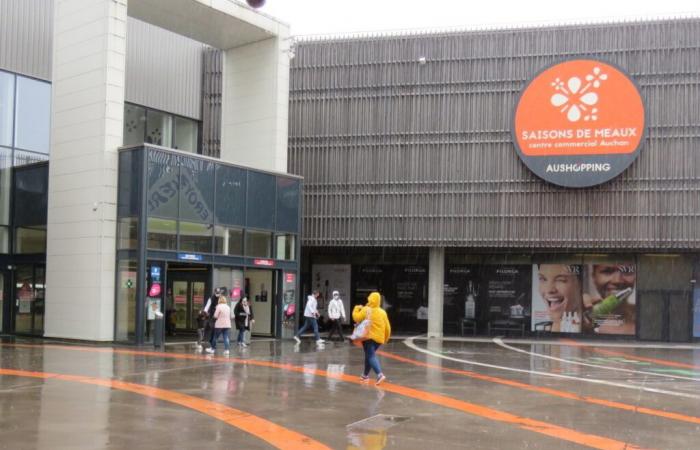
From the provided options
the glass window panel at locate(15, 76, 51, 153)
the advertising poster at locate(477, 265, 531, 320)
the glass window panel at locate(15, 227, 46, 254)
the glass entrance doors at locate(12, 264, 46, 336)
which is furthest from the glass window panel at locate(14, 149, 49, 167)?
the advertising poster at locate(477, 265, 531, 320)

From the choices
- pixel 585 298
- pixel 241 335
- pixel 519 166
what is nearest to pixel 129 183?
pixel 241 335

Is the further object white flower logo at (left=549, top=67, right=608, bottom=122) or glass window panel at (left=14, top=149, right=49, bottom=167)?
white flower logo at (left=549, top=67, right=608, bottom=122)

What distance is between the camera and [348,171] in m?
29.3

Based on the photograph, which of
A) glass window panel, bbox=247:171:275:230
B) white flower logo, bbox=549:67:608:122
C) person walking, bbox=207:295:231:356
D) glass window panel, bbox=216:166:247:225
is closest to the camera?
person walking, bbox=207:295:231:356

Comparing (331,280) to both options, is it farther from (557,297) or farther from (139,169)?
(139,169)

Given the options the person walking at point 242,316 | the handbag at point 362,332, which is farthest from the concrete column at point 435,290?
the handbag at point 362,332

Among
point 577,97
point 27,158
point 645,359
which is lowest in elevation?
point 645,359

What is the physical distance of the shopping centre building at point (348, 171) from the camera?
70.3 ft

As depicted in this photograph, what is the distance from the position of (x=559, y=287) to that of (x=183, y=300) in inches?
575

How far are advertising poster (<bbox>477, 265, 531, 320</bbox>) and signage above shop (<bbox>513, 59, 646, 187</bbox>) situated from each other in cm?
524

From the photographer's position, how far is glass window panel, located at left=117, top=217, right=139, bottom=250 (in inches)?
818

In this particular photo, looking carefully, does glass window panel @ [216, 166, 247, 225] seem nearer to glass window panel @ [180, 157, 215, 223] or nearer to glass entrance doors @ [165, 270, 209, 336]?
glass window panel @ [180, 157, 215, 223]

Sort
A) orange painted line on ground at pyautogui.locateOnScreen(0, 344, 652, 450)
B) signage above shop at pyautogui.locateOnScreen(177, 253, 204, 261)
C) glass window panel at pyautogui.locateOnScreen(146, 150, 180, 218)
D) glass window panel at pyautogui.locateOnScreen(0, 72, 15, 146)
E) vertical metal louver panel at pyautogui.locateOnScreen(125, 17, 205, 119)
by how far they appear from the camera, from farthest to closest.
Result: 1. vertical metal louver panel at pyautogui.locateOnScreen(125, 17, 205, 119)
2. glass window panel at pyautogui.locateOnScreen(0, 72, 15, 146)
3. signage above shop at pyautogui.locateOnScreen(177, 253, 204, 261)
4. glass window panel at pyautogui.locateOnScreen(146, 150, 180, 218)
5. orange painted line on ground at pyautogui.locateOnScreen(0, 344, 652, 450)

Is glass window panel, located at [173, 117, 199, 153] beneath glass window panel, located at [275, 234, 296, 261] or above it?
above
